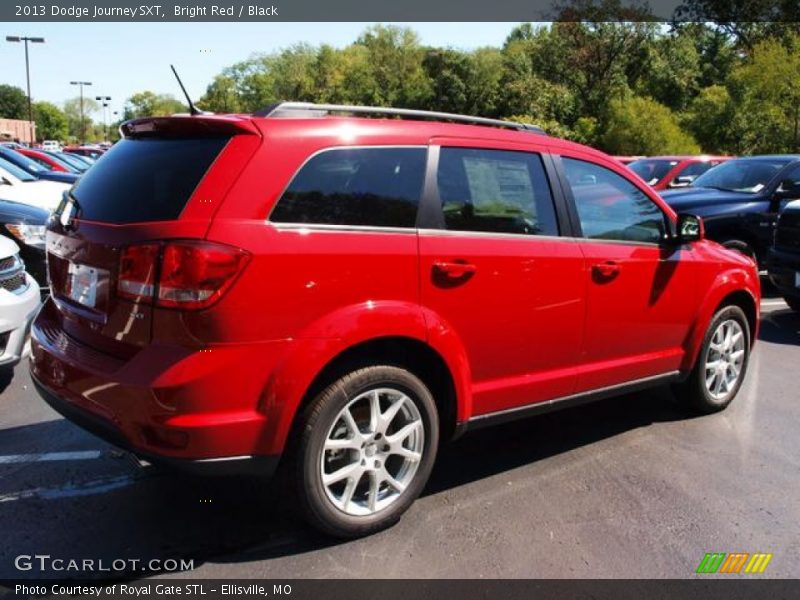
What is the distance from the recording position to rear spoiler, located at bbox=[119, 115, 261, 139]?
2895 millimetres

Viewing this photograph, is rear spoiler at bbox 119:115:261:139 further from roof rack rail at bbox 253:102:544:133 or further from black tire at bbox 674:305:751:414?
black tire at bbox 674:305:751:414

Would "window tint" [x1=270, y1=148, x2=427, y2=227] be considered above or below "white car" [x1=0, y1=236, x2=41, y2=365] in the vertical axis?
above

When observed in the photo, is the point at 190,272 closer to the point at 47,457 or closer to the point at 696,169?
the point at 47,457

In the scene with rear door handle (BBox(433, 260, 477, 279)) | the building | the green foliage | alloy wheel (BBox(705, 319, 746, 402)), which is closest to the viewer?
rear door handle (BBox(433, 260, 477, 279))

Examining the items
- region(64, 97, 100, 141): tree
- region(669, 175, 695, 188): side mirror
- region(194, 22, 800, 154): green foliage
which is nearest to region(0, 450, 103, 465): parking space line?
region(669, 175, 695, 188): side mirror

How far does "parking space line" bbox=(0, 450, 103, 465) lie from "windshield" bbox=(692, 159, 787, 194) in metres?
8.69

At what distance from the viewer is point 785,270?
761 cm

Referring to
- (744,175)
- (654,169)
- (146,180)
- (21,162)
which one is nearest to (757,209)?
(744,175)

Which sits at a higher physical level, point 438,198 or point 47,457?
point 438,198

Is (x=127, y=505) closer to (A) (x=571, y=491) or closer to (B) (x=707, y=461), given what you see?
(A) (x=571, y=491)

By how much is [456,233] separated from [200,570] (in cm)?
181

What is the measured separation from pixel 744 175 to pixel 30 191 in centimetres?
968

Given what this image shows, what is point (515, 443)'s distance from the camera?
4.29 meters

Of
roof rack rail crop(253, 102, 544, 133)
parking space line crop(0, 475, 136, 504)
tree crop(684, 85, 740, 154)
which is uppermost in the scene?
tree crop(684, 85, 740, 154)
